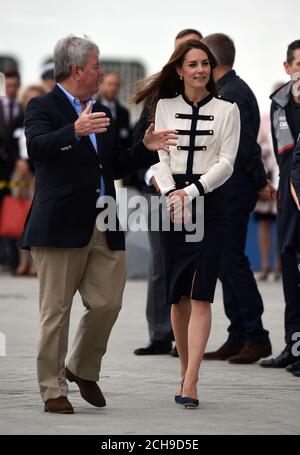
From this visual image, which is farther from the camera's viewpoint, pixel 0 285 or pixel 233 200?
pixel 0 285

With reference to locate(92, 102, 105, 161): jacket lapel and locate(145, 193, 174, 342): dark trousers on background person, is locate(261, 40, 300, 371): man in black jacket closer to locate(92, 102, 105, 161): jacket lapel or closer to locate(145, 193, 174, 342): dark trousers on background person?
locate(145, 193, 174, 342): dark trousers on background person

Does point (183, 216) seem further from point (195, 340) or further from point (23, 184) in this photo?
point (23, 184)

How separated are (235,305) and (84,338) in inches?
92.7

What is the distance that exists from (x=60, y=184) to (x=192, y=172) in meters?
0.81

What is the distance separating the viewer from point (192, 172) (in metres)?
7.50

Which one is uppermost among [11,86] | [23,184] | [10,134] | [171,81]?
[171,81]

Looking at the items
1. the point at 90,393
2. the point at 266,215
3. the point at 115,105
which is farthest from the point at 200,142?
→ the point at 115,105

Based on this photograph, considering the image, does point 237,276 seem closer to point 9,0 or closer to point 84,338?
point 84,338

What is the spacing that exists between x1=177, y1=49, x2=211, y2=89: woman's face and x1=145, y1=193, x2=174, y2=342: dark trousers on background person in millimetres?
2072

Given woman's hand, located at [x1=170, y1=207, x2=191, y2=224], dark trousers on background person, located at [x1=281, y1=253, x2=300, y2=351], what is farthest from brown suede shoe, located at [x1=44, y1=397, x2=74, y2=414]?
dark trousers on background person, located at [x1=281, y1=253, x2=300, y2=351]

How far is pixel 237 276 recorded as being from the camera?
9.08 meters

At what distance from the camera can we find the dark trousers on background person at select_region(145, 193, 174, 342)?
31.4 ft

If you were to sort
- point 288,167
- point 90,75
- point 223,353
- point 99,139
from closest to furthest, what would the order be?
point 90,75, point 99,139, point 288,167, point 223,353

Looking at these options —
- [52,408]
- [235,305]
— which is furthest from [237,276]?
[52,408]
